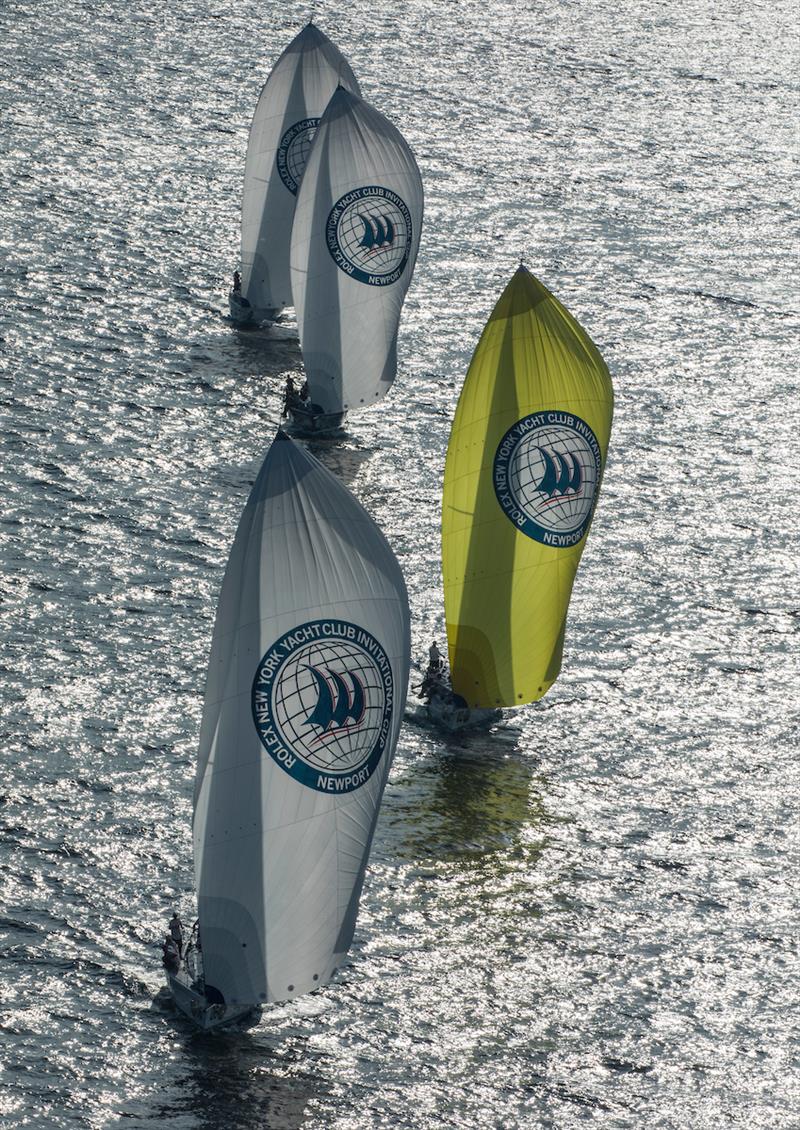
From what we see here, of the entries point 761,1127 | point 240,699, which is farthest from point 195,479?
point 761,1127

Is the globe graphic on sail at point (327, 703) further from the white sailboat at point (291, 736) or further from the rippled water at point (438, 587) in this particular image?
the rippled water at point (438, 587)

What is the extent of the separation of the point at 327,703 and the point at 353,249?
28880 millimetres

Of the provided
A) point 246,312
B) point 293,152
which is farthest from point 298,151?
point 246,312

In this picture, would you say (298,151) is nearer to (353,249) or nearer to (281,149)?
(281,149)

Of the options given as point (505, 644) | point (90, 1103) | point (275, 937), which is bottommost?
point (90, 1103)

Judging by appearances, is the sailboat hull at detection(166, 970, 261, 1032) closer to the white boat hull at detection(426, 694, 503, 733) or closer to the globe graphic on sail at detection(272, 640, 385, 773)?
the globe graphic on sail at detection(272, 640, 385, 773)

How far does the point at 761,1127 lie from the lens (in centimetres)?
4222

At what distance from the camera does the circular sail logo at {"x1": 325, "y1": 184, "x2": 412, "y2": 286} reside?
223 ft

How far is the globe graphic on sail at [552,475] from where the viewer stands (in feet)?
172

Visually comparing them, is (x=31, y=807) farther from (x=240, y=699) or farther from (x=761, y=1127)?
(x=761, y=1127)

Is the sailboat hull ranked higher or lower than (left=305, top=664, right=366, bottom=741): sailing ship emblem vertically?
lower

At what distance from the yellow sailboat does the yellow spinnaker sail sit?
0.02 m

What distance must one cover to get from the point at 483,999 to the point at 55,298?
130 ft

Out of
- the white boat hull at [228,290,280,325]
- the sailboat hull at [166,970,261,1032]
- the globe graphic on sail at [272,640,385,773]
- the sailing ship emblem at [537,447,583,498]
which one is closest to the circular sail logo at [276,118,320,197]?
the white boat hull at [228,290,280,325]
